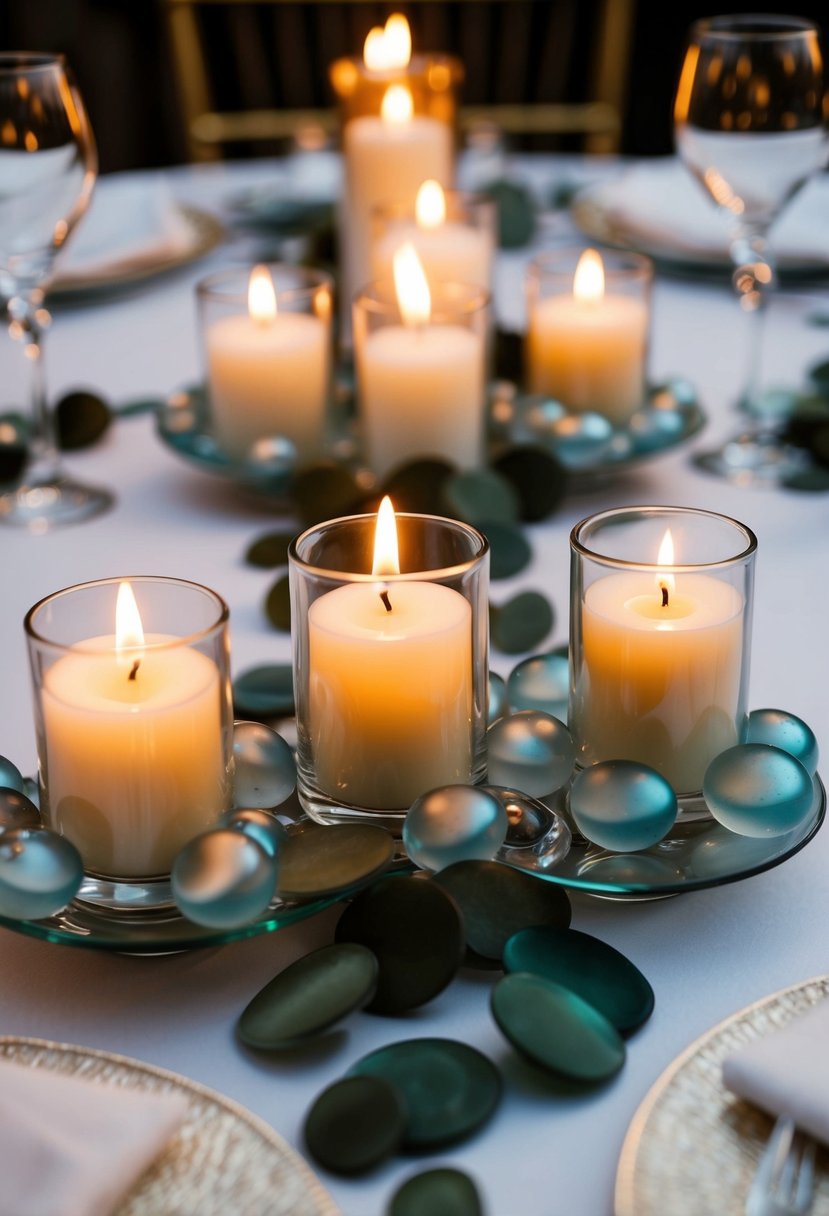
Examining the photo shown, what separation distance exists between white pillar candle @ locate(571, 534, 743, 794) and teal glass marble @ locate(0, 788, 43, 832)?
25 centimetres

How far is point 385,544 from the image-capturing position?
62 centimetres

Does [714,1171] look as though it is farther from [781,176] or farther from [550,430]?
[781,176]

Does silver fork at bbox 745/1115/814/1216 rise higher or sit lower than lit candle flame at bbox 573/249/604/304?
lower

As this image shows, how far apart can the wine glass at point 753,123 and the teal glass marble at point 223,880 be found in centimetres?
67

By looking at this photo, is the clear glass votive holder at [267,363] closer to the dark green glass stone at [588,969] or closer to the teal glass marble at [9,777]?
the teal glass marble at [9,777]

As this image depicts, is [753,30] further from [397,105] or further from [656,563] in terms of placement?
[656,563]

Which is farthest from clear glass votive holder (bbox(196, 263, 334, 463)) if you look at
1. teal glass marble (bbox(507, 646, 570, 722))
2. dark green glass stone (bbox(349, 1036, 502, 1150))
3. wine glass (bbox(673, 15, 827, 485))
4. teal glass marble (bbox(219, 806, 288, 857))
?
dark green glass stone (bbox(349, 1036, 502, 1150))

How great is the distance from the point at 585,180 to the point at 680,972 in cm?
143

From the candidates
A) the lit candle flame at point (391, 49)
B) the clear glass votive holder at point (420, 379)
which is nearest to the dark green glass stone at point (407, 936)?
the clear glass votive holder at point (420, 379)

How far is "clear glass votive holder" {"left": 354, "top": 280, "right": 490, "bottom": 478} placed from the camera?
104cm

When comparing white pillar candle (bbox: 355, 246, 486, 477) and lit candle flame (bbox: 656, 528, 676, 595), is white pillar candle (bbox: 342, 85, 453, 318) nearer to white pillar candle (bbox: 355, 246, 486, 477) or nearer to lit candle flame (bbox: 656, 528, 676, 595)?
white pillar candle (bbox: 355, 246, 486, 477)

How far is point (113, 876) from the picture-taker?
575 millimetres

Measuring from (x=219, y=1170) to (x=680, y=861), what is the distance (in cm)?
24

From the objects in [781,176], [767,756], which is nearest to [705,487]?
[781,176]
